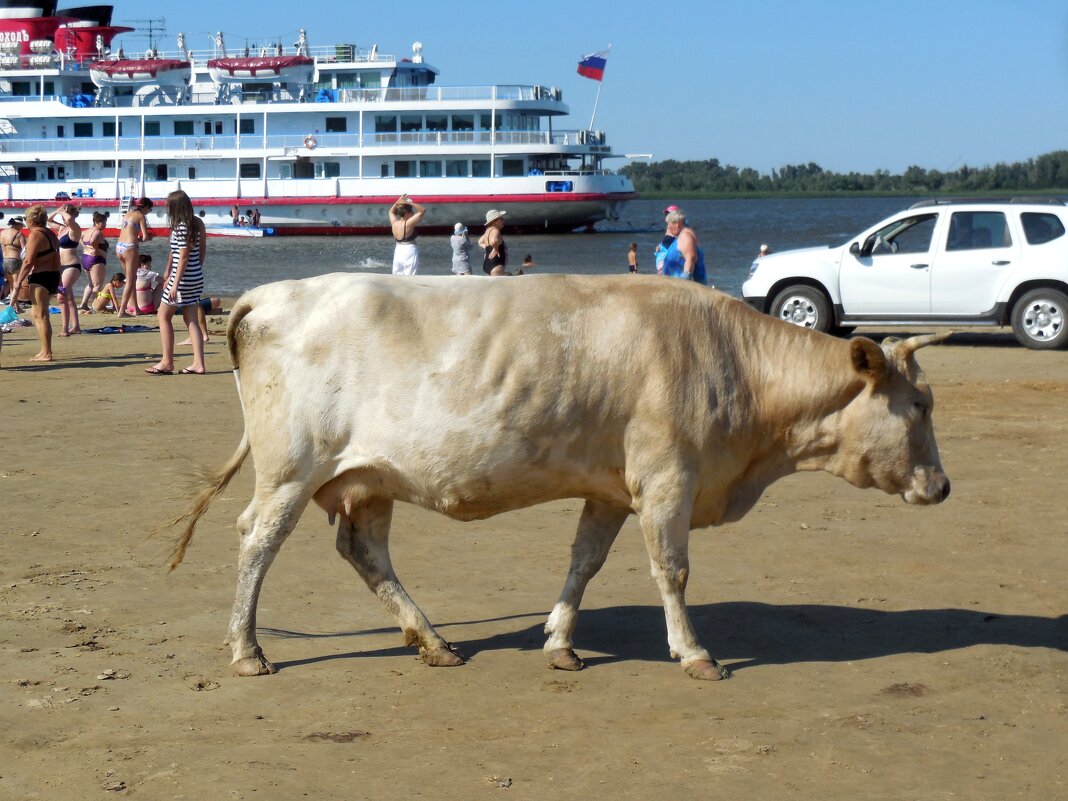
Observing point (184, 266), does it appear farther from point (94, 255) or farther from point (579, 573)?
point (94, 255)

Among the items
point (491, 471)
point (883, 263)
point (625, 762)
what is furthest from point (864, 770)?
point (883, 263)

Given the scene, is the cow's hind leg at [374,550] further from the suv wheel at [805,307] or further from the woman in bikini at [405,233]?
the suv wheel at [805,307]

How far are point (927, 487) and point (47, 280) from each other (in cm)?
1150

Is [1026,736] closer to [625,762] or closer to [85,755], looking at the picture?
[625,762]

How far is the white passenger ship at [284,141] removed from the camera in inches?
2478

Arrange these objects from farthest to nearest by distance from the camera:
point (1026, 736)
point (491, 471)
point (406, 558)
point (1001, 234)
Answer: point (1001, 234) → point (406, 558) → point (491, 471) → point (1026, 736)

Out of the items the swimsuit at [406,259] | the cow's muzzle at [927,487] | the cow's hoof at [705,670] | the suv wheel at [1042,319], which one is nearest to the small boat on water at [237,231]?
the swimsuit at [406,259]

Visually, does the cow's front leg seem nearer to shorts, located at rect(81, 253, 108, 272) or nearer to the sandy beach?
the sandy beach

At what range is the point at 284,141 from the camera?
6375 cm

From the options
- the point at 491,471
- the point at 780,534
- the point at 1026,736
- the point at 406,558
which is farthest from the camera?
the point at 780,534

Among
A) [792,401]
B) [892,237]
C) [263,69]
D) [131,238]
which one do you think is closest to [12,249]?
[131,238]

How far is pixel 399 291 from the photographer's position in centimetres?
528

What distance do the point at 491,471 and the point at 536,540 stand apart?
226 cm

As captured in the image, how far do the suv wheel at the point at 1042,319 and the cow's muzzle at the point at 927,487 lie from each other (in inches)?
462
